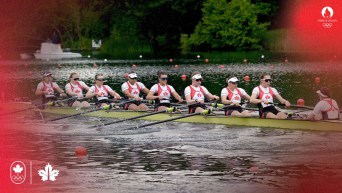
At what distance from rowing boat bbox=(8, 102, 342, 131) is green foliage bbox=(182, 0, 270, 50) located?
52.8 meters

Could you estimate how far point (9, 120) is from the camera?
27000 millimetres

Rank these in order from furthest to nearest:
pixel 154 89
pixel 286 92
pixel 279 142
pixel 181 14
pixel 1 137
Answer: pixel 181 14
pixel 286 92
pixel 154 89
pixel 1 137
pixel 279 142

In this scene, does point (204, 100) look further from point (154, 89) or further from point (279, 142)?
point (279, 142)

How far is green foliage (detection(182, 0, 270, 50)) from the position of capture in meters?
78.6

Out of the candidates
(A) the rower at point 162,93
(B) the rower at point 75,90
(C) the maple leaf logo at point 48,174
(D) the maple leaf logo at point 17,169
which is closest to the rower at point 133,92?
(A) the rower at point 162,93

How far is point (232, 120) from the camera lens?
22344mm

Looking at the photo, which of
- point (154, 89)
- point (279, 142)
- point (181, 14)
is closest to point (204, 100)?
point (154, 89)

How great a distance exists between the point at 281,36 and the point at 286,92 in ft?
133

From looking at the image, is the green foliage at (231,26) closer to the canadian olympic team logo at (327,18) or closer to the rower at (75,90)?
the canadian olympic team logo at (327,18)

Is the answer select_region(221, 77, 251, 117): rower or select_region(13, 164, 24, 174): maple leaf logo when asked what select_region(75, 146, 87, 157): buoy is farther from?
select_region(221, 77, 251, 117): rower

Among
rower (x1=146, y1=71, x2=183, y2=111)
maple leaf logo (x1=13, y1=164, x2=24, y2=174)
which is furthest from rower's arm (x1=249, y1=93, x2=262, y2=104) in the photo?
maple leaf logo (x1=13, y1=164, x2=24, y2=174)

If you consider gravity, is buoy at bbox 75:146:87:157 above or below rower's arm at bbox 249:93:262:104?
below

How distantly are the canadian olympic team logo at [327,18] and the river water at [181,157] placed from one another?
47.7 meters

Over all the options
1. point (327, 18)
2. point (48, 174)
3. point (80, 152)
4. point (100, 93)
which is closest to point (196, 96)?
point (100, 93)
